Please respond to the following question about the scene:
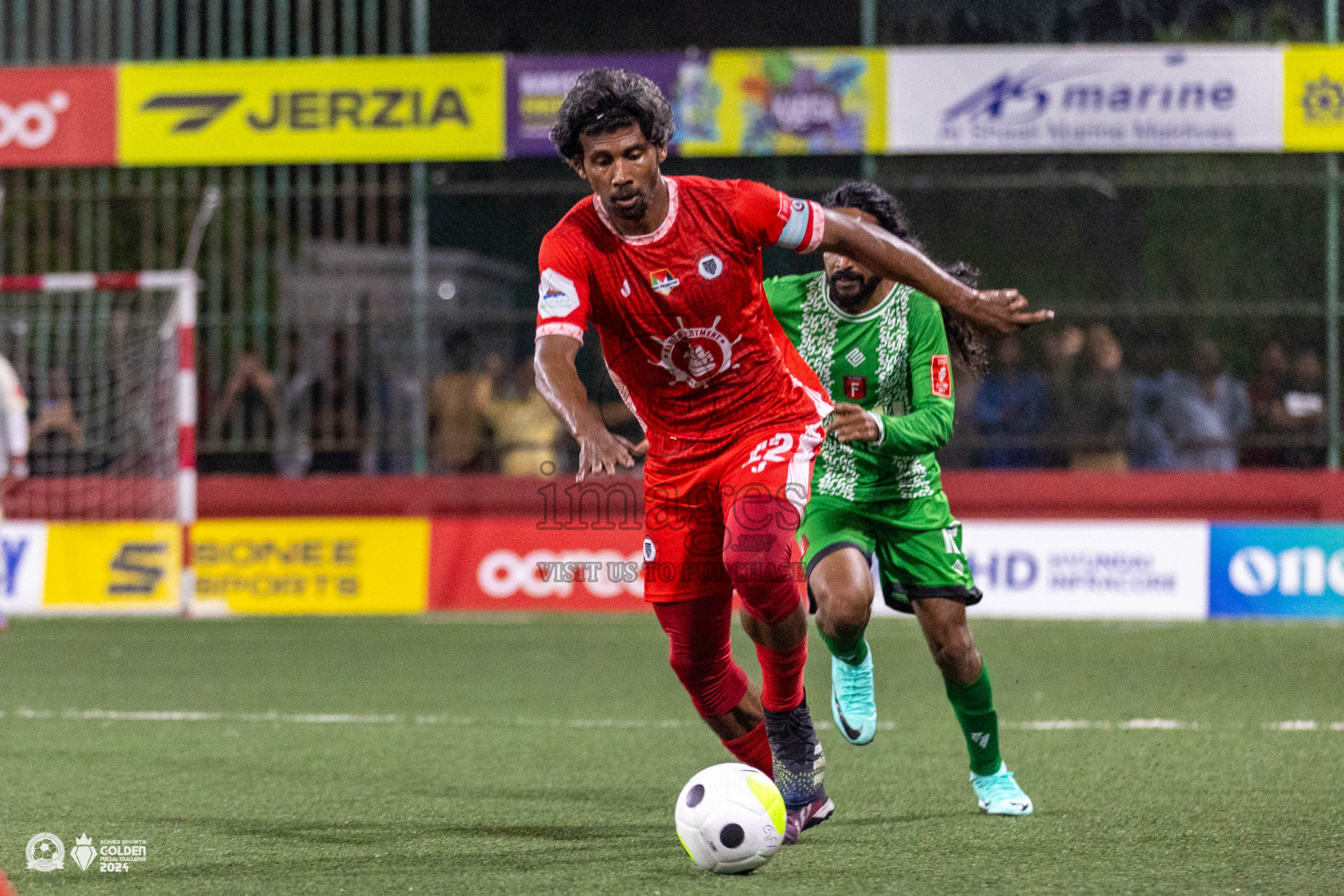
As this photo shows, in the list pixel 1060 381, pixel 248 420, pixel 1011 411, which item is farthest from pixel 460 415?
pixel 1060 381

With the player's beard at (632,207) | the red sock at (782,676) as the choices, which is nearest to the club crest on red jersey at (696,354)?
the player's beard at (632,207)

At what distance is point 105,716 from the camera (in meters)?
7.99

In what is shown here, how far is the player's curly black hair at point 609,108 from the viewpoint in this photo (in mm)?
→ 4699

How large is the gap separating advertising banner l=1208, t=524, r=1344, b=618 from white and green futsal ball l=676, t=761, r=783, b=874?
8438 millimetres

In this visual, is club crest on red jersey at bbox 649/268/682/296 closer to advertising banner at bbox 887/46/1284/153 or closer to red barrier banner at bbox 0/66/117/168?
advertising banner at bbox 887/46/1284/153

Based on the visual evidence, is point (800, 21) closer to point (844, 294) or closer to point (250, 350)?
point (250, 350)

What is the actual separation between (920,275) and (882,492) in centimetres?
133

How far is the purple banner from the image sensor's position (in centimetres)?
1384

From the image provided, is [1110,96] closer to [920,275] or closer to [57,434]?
[57,434]

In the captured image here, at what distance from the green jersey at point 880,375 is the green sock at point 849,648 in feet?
1.45

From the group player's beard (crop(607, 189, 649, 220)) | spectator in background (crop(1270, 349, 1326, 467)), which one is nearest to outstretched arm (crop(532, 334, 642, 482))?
player's beard (crop(607, 189, 649, 220))

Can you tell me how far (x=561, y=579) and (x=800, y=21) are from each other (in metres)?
5.46

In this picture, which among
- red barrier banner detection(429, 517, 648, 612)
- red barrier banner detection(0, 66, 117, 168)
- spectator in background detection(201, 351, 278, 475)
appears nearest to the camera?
red barrier banner detection(429, 517, 648, 612)

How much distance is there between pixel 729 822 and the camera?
457 centimetres
